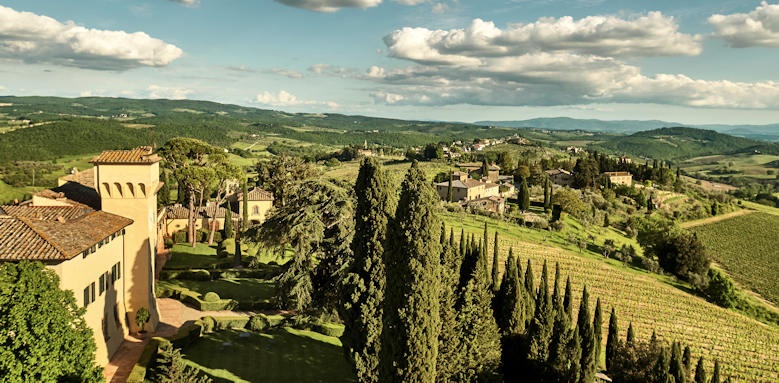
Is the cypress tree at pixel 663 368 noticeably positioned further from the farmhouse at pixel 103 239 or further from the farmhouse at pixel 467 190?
the farmhouse at pixel 467 190

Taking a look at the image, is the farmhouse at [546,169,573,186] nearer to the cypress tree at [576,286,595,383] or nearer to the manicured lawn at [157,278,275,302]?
the manicured lawn at [157,278,275,302]

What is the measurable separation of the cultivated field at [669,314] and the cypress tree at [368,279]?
1193 inches

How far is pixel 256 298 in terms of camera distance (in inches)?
1469

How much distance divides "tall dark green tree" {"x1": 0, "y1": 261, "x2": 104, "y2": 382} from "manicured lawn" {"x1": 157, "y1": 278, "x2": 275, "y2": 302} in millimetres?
19709

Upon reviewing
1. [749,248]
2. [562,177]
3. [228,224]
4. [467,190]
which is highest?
[562,177]

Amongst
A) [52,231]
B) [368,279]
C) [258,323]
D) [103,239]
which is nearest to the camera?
[52,231]

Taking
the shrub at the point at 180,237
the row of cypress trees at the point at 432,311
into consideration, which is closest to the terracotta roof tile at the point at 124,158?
the row of cypress trees at the point at 432,311

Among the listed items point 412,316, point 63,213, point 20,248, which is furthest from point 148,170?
point 412,316

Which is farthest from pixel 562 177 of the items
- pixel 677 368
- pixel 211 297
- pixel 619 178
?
pixel 211 297

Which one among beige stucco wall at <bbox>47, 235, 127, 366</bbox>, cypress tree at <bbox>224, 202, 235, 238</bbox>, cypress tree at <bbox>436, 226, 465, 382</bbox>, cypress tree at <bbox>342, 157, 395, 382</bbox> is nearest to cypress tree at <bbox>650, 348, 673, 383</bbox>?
cypress tree at <bbox>436, 226, 465, 382</bbox>

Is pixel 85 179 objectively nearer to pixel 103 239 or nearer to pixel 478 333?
pixel 103 239

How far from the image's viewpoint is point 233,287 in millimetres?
40062

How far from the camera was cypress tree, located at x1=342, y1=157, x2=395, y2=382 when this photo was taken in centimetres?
2098

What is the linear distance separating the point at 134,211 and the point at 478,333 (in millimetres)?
20817
